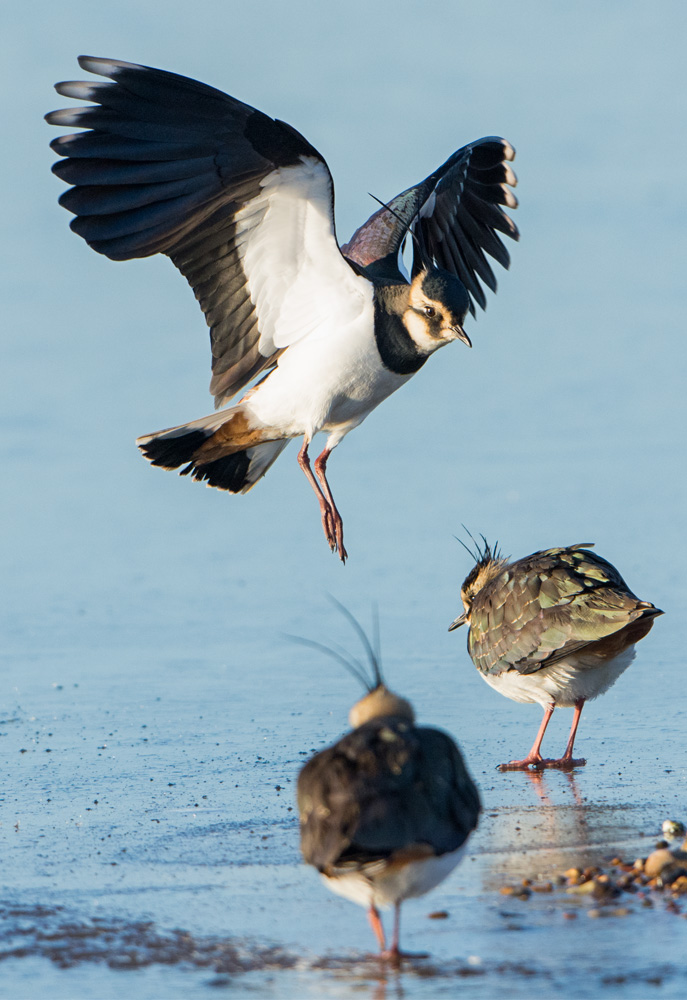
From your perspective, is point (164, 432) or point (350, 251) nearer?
point (164, 432)

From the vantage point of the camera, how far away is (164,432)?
6.55 m

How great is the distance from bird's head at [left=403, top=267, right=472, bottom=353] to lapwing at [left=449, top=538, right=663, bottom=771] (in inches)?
44.8

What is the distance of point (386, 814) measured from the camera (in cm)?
334

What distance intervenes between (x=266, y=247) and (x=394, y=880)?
3505mm

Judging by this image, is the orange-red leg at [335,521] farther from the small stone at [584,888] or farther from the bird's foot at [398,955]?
the bird's foot at [398,955]

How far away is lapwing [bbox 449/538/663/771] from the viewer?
5.50 metres

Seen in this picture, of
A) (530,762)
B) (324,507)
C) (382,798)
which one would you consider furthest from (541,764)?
(382,798)

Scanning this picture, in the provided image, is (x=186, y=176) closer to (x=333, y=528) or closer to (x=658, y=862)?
(x=333, y=528)

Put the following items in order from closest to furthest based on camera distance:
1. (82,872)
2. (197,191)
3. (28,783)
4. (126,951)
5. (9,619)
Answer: (126,951)
(82,872)
(28,783)
(197,191)
(9,619)

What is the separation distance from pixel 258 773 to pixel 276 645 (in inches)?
86.6

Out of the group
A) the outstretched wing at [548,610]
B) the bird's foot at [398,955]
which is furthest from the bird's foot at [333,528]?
the bird's foot at [398,955]

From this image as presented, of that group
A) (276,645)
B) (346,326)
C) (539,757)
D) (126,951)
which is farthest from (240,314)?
(126,951)

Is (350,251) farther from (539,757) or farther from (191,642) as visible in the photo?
(539,757)

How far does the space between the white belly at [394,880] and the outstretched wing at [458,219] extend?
405 cm
